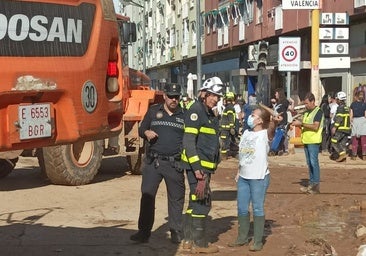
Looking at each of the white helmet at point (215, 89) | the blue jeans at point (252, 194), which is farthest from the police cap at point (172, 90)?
the blue jeans at point (252, 194)

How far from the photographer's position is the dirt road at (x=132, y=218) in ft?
24.7

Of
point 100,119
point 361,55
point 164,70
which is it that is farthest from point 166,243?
point 164,70

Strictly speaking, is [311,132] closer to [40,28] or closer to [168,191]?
[168,191]

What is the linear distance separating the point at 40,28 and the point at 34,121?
1.91ft

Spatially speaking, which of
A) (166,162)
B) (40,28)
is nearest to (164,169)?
(166,162)

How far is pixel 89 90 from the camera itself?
4.75 m

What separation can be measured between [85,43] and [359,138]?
14.5m

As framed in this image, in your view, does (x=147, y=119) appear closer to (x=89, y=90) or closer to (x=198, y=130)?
(x=198, y=130)

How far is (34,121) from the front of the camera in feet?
14.3

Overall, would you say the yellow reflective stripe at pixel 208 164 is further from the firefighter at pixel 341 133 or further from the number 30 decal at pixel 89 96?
the firefighter at pixel 341 133

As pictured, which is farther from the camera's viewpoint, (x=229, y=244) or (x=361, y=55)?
(x=361, y=55)

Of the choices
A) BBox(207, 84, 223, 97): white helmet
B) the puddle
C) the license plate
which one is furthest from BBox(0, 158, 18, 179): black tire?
the license plate

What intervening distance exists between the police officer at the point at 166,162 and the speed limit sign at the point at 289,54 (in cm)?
1175

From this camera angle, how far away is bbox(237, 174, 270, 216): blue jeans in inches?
296
